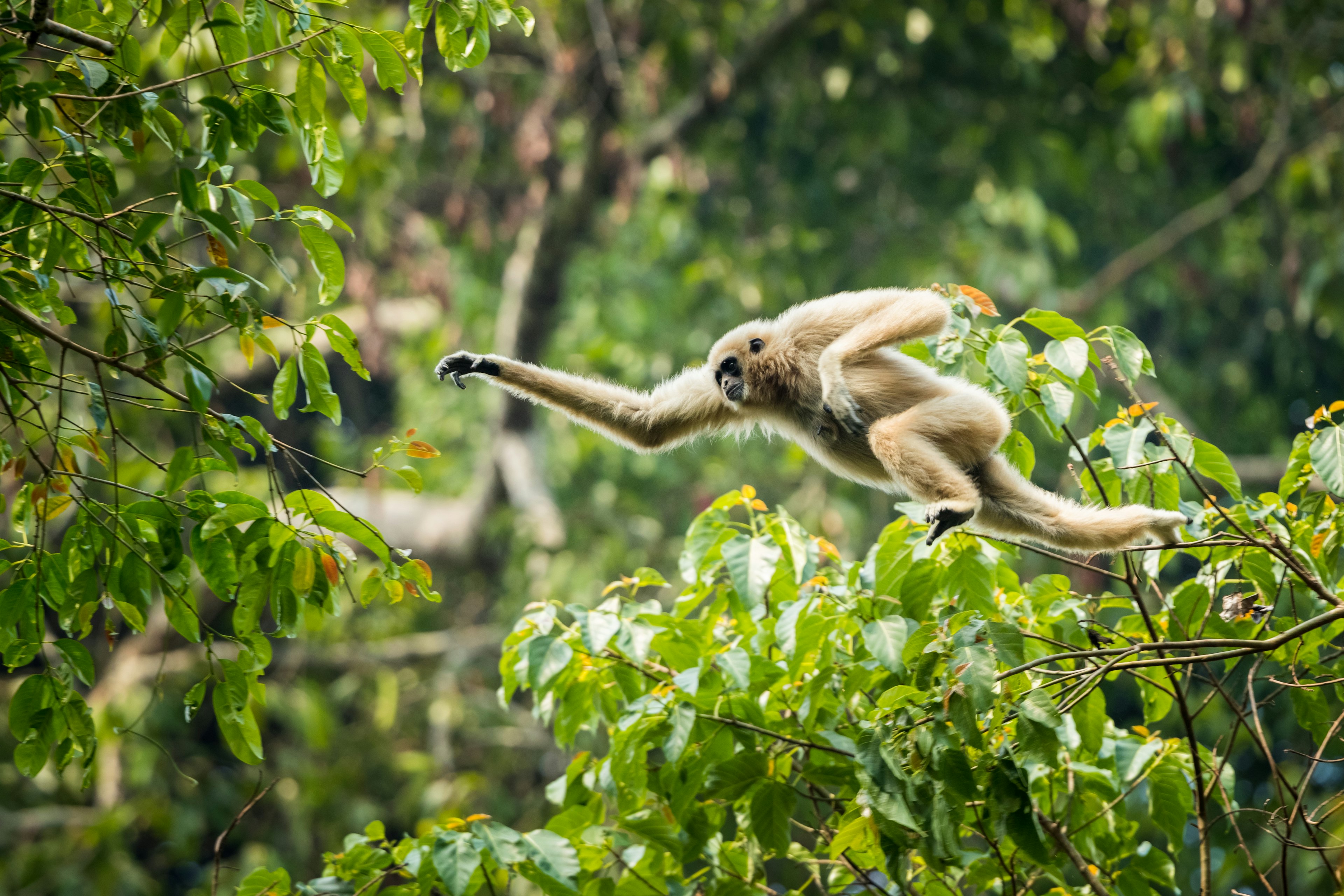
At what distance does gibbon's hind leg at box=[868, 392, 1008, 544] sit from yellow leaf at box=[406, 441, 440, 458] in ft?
3.98

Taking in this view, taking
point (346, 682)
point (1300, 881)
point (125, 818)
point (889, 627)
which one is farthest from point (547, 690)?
point (346, 682)

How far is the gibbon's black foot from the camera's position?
8.71ft

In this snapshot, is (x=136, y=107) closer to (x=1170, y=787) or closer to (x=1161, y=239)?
(x=1170, y=787)

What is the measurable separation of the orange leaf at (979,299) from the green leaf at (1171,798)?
4.06 ft

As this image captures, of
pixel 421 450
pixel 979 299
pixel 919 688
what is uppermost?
pixel 979 299

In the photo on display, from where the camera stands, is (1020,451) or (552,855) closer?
(552,855)

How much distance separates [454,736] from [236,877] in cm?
232

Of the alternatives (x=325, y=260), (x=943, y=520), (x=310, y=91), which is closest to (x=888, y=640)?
(x=943, y=520)

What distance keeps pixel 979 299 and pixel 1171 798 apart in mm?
1375

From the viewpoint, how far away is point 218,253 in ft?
7.94

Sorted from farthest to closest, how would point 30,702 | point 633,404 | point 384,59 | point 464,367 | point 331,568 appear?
point 633,404 → point 464,367 → point 384,59 → point 331,568 → point 30,702

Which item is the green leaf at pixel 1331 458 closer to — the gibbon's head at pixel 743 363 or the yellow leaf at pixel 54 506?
the gibbon's head at pixel 743 363

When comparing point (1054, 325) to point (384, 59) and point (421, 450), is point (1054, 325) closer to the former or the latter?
point (421, 450)

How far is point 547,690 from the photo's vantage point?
296cm
